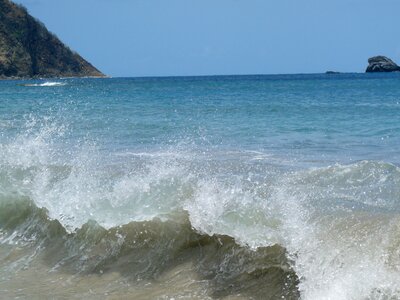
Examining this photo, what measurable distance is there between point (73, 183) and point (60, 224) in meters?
0.93

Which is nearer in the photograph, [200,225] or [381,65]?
[200,225]

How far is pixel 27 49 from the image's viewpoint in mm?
112688

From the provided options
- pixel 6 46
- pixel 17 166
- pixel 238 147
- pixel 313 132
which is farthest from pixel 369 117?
pixel 6 46

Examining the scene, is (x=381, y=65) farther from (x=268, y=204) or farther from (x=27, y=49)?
(x=268, y=204)

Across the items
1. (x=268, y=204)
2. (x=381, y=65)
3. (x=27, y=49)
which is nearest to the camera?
(x=268, y=204)

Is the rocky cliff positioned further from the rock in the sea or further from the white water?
the white water

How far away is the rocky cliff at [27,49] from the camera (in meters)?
108

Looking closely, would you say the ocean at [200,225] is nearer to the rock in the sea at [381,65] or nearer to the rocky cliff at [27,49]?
the rocky cliff at [27,49]

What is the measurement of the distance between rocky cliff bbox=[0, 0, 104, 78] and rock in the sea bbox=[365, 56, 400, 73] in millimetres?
62492

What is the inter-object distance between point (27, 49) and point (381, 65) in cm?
7370

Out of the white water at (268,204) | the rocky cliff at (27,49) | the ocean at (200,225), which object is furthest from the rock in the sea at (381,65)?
the white water at (268,204)

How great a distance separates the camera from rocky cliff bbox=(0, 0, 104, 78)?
108 metres

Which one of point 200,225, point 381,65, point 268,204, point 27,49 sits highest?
point 27,49

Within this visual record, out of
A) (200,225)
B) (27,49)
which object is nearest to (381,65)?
(27,49)
